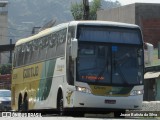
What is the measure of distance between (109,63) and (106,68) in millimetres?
237

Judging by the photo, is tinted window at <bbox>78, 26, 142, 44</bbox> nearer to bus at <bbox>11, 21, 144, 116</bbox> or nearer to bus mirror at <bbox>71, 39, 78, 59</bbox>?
bus at <bbox>11, 21, 144, 116</bbox>

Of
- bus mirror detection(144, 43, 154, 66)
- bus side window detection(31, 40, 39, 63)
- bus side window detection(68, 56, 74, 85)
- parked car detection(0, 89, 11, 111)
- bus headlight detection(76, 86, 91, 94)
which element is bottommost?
parked car detection(0, 89, 11, 111)

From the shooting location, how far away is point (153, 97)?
44.6m

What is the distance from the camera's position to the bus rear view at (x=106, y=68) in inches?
877

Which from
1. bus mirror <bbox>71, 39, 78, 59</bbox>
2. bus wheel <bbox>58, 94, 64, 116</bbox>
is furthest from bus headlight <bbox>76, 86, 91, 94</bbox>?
bus wheel <bbox>58, 94, 64, 116</bbox>

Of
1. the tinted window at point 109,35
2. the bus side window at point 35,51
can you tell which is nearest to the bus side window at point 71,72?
the tinted window at point 109,35

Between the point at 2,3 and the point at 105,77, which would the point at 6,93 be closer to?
the point at 105,77

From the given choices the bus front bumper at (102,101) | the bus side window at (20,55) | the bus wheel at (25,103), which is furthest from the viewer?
the bus side window at (20,55)

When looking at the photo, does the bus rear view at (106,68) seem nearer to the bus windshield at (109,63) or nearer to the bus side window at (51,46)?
the bus windshield at (109,63)

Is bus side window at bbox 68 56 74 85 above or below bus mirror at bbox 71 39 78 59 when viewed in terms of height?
below

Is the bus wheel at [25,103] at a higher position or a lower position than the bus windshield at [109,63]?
lower

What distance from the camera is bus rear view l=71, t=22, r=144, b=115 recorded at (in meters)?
22.3

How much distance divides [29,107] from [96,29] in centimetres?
775

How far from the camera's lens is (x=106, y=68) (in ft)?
74.0
